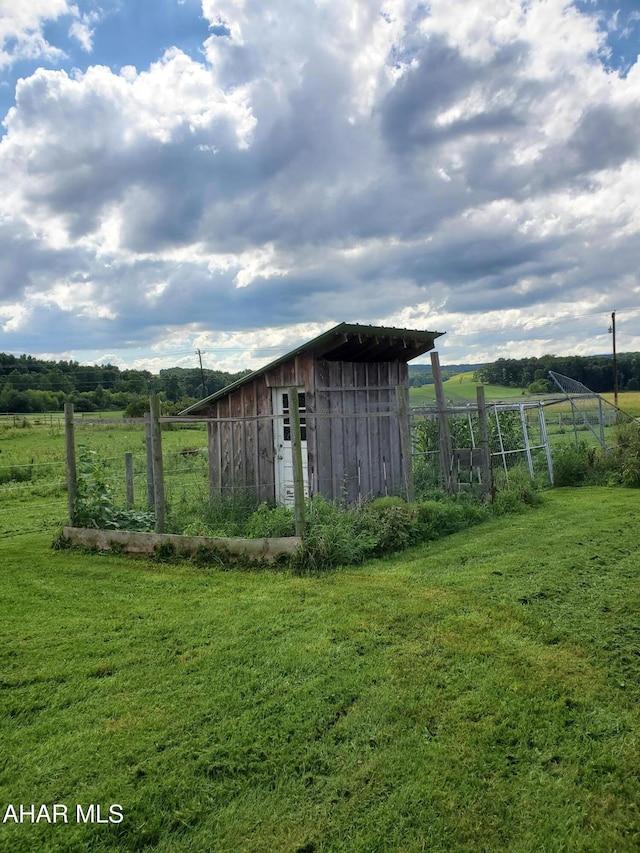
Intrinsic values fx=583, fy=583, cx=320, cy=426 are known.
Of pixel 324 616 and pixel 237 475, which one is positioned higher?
pixel 237 475

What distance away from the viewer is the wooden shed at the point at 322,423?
32.3 feet

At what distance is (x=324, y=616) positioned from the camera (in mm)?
5094

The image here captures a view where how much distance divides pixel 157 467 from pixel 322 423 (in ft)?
10.1

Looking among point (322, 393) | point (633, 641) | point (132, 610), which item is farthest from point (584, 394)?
point (132, 610)

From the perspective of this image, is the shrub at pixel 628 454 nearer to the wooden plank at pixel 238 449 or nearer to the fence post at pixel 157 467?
the wooden plank at pixel 238 449

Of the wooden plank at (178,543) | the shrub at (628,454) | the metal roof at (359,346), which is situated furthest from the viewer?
the shrub at (628,454)

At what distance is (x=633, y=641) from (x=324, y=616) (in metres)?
2.42

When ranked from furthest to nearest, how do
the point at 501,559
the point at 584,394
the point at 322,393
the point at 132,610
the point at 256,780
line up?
the point at 584,394
the point at 322,393
the point at 501,559
the point at 132,610
the point at 256,780

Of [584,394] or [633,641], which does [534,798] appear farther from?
[584,394]

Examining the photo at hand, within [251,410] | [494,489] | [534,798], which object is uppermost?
[251,410]

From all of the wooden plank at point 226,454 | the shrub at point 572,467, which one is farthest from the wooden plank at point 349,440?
the shrub at point 572,467

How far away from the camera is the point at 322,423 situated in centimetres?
984

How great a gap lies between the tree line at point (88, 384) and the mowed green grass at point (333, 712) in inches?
1418

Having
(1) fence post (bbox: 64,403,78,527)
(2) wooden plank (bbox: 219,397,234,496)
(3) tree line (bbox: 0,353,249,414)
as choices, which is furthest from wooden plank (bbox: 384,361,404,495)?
(3) tree line (bbox: 0,353,249,414)
